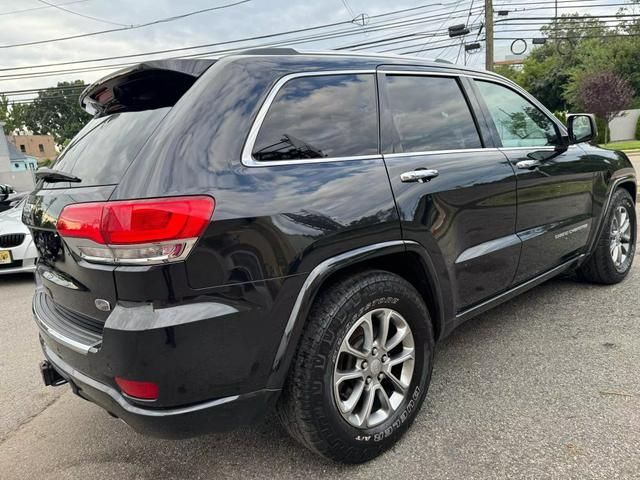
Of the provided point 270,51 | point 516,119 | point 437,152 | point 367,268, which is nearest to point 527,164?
point 516,119

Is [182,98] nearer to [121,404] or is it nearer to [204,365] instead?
[204,365]

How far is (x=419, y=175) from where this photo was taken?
2447 millimetres

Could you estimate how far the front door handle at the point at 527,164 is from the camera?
10.3 feet

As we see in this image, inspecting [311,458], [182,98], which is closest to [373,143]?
[182,98]

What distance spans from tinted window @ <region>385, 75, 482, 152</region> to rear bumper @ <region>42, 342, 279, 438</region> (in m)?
1.35

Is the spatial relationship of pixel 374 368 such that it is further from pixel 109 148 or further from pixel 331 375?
pixel 109 148

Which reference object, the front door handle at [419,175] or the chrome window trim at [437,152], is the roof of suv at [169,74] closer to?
the chrome window trim at [437,152]

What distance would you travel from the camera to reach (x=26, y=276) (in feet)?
23.0

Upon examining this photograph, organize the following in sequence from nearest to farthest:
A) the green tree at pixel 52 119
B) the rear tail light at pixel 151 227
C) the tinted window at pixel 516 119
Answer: the rear tail light at pixel 151 227 → the tinted window at pixel 516 119 → the green tree at pixel 52 119

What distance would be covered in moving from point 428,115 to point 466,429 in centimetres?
168

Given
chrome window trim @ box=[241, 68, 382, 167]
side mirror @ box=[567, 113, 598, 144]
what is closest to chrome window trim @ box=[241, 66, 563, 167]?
chrome window trim @ box=[241, 68, 382, 167]

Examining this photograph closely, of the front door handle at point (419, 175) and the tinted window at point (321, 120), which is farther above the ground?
the tinted window at point (321, 120)

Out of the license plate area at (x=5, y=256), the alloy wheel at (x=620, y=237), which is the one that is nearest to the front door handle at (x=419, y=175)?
the alloy wheel at (x=620, y=237)

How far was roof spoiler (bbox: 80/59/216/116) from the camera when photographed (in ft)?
6.72
